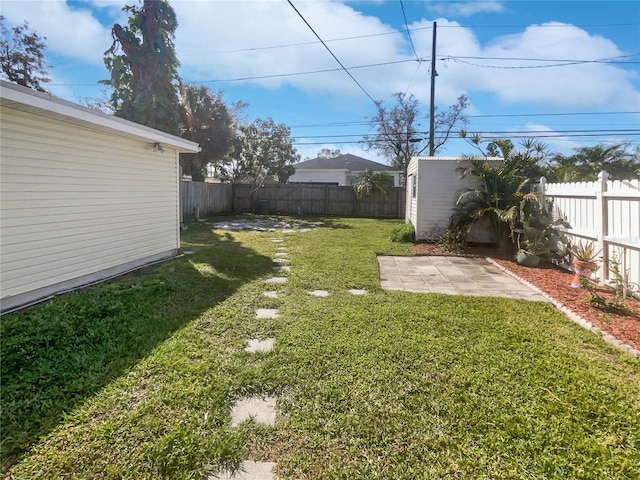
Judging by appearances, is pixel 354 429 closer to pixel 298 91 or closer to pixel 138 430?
pixel 138 430

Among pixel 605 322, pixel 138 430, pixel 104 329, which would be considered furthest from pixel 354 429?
pixel 605 322

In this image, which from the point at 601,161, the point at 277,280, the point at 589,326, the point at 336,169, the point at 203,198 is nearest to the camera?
the point at 589,326

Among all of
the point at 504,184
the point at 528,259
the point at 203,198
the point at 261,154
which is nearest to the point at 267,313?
the point at 528,259

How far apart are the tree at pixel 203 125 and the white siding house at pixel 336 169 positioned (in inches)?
316

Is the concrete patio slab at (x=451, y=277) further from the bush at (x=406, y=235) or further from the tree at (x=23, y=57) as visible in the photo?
the tree at (x=23, y=57)

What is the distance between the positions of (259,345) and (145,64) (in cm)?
1302

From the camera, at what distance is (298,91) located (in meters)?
17.8

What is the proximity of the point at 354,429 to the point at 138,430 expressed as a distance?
1.18m

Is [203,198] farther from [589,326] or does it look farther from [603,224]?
[589,326]

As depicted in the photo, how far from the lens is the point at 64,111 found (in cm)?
375

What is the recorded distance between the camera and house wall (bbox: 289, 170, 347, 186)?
2345 cm

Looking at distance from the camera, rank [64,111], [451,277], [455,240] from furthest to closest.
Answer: [455,240] → [451,277] → [64,111]

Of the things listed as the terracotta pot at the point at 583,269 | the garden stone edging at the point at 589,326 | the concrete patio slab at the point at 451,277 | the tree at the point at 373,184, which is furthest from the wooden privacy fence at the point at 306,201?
the garden stone edging at the point at 589,326

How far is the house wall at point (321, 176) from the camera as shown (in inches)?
923
